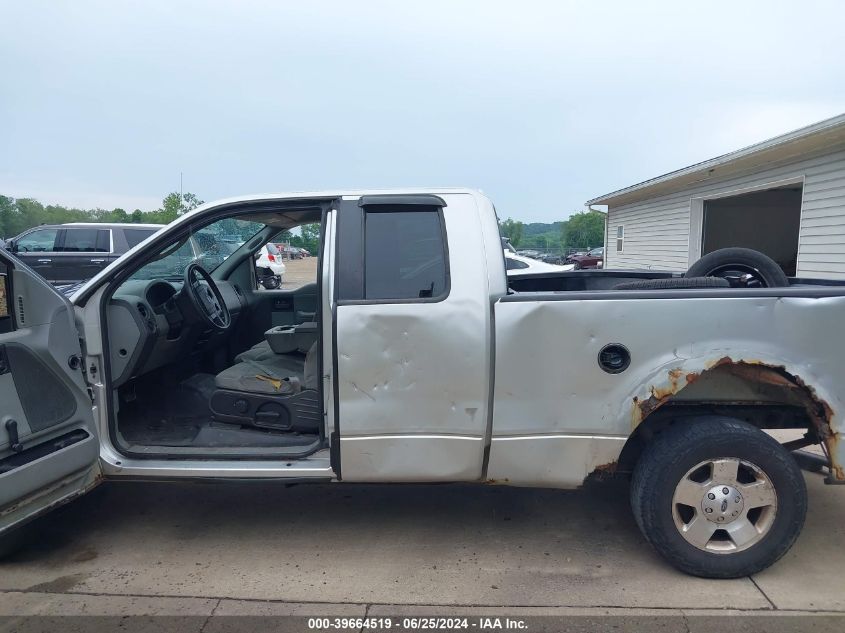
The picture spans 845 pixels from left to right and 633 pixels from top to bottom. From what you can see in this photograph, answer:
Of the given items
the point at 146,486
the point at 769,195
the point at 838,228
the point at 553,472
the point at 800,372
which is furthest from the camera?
the point at 769,195

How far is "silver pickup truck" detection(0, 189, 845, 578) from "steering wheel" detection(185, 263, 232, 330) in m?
0.54

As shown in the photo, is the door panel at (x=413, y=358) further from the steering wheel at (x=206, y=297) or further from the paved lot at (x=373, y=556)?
the steering wheel at (x=206, y=297)

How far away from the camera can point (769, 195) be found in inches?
576

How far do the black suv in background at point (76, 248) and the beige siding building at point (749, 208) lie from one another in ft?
36.4

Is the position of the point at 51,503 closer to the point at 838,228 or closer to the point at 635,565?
the point at 635,565

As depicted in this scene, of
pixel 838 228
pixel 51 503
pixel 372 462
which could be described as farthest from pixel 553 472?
pixel 838 228

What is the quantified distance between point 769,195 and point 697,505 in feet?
46.5

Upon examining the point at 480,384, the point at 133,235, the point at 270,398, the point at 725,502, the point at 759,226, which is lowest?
the point at 725,502

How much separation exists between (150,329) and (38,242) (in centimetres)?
1079

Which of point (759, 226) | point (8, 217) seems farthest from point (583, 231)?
point (8, 217)

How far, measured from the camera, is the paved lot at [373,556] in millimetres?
2885

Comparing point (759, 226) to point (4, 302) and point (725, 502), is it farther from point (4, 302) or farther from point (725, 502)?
point (4, 302)

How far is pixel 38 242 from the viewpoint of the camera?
12.2 meters

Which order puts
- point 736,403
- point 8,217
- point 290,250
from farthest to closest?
point 8,217 < point 290,250 < point 736,403
